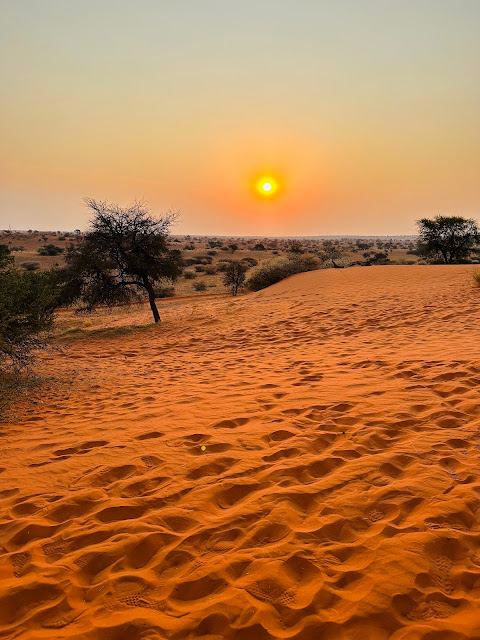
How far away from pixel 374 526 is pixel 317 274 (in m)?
20.1

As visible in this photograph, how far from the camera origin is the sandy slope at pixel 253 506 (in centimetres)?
224

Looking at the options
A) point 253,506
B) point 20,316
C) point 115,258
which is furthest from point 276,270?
point 253,506

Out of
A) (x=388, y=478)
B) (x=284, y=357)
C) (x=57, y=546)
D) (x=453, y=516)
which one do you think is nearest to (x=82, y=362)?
(x=284, y=357)

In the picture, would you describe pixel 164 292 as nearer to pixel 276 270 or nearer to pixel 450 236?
pixel 276 270

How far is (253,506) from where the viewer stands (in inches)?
125

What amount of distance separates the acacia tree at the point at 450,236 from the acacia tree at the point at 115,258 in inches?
981

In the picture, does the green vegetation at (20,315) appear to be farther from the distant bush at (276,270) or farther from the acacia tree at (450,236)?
the acacia tree at (450,236)

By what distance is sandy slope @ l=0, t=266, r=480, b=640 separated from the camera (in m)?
2.24

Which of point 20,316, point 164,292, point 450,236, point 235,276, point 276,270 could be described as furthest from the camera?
point 450,236

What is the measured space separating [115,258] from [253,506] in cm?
1410

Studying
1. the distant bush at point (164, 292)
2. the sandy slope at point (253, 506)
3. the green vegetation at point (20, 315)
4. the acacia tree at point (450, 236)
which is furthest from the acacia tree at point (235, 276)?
the sandy slope at point (253, 506)

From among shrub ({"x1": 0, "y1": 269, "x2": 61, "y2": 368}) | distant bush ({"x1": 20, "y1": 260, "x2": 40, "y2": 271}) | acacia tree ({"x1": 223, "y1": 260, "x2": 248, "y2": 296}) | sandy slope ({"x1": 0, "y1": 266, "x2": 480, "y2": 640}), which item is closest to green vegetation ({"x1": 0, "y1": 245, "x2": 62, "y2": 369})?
shrub ({"x1": 0, "y1": 269, "x2": 61, "y2": 368})

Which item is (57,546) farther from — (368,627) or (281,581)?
(368,627)

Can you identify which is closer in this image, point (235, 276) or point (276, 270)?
point (276, 270)
